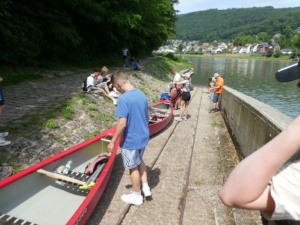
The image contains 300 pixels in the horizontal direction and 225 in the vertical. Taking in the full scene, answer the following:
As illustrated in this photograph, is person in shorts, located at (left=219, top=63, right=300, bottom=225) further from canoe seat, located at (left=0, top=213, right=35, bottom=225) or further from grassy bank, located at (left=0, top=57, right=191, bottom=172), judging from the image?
grassy bank, located at (left=0, top=57, right=191, bottom=172)

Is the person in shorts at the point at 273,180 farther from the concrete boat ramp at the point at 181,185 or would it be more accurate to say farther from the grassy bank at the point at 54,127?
the grassy bank at the point at 54,127

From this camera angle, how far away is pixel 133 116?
13.6 feet

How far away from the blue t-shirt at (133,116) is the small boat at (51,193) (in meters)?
0.84

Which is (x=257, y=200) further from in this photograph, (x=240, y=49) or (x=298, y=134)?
(x=240, y=49)

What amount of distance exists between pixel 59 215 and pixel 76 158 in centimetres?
143

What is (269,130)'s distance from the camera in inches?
176

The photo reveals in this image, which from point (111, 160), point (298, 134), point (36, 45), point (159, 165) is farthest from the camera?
point (36, 45)

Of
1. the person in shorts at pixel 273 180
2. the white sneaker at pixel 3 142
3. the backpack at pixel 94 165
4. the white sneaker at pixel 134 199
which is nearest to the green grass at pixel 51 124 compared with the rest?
the white sneaker at pixel 3 142

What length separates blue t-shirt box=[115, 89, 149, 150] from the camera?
404cm

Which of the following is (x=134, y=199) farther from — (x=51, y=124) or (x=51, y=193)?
(x=51, y=124)

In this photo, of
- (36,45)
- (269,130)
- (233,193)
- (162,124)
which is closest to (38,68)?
(36,45)

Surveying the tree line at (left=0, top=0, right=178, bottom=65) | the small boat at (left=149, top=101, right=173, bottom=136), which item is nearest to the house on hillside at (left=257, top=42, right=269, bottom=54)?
the tree line at (left=0, top=0, right=178, bottom=65)

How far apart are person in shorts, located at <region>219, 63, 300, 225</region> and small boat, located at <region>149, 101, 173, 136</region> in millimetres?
7021

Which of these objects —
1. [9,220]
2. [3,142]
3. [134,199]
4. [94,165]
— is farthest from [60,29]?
[9,220]
